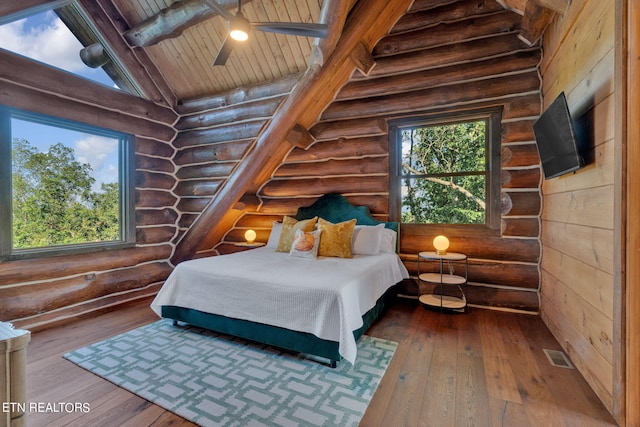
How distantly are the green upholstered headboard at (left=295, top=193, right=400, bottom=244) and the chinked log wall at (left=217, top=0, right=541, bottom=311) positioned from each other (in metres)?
0.18

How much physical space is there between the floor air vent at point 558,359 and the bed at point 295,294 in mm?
1383

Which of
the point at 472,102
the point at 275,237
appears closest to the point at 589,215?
the point at 472,102

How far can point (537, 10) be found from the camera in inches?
106

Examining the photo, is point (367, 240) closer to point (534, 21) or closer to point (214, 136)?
point (214, 136)

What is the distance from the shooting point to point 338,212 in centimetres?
411

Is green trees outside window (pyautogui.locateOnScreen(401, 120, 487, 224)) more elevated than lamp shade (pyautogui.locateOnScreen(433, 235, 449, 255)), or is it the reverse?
green trees outside window (pyautogui.locateOnScreen(401, 120, 487, 224))

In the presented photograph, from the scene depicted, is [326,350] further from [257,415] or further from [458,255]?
[458,255]

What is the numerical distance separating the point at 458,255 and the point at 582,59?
1.98m

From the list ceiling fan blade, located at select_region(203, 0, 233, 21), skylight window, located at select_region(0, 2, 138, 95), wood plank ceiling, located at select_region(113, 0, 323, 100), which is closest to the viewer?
ceiling fan blade, located at select_region(203, 0, 233, 21)

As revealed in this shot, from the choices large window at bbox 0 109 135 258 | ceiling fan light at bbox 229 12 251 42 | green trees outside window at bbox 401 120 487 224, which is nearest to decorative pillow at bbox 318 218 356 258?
green trees outside window at bbox 401 120 487 224

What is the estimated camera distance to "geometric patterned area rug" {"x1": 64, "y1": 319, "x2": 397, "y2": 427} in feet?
5.65

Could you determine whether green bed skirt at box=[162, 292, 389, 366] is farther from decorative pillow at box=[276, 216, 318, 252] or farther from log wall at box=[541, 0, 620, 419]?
log wall at box=[541, 0, 620, 419]

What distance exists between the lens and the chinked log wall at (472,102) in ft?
10.4

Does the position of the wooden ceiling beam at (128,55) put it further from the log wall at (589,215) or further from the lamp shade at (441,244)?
the log wall at (589,215)
